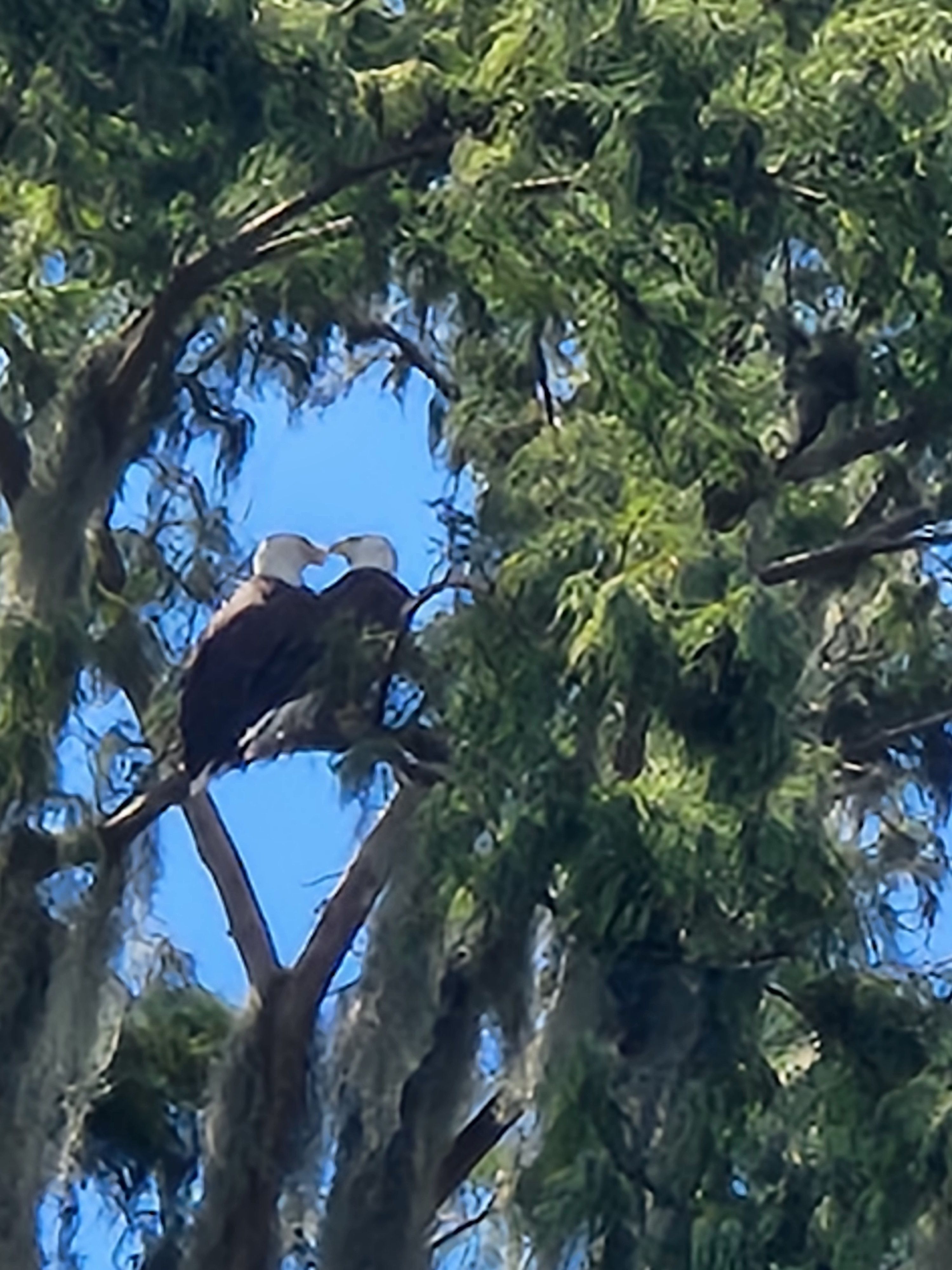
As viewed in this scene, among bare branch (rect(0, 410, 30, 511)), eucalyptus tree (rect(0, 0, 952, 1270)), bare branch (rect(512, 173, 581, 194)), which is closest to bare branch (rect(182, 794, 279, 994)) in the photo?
eucalyptus tree (rect(0, 0, 952, 1270))

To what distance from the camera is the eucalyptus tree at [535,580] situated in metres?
6.09

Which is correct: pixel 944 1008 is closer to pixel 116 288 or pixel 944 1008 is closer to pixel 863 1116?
pixel 863 1116

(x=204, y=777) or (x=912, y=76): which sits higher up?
(x=912, y=76)

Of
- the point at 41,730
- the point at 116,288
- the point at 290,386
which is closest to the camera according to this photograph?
the point at 41,730

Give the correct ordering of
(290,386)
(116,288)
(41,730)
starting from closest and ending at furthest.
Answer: (41,730), (116,288), (290,386)

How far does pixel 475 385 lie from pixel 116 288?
74 centimetres

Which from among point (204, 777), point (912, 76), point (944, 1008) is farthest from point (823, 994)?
point (912, 76)

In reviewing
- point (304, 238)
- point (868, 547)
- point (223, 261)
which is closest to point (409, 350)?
point (304, 238)

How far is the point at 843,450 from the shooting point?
717cm

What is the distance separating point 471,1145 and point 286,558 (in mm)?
1168

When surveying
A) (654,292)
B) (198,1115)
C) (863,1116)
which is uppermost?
(654,292)

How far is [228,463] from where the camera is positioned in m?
7.23

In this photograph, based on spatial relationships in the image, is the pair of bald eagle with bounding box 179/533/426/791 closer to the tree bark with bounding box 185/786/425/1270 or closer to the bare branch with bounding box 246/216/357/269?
the tree bark with bounding box 185/786/425/1270

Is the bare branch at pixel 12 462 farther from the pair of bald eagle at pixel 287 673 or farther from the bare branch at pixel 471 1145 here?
the bare branch at pixel 471 1145
